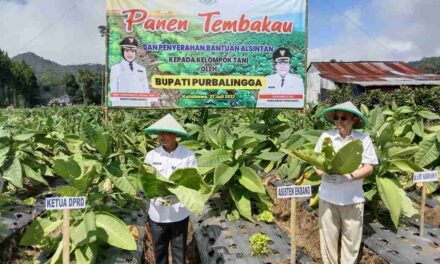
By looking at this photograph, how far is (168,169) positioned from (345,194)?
1.16 metres

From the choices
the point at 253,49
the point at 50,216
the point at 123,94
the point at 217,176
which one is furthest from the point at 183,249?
the point at 253,49

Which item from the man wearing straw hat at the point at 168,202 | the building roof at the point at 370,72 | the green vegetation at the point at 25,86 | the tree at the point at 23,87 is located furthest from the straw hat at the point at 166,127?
the tree at the point at 23,87

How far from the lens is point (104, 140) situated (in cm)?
301

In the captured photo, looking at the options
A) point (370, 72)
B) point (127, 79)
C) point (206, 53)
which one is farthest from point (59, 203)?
point (370, 72)

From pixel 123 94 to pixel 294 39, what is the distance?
2.34m

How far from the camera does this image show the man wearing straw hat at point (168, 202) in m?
2.90

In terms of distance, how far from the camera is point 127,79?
566 cm

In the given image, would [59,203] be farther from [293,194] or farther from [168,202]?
→ [293,194]

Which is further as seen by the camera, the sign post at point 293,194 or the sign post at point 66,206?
the sign post at point 293,194

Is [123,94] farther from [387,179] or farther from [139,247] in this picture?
[387,179]

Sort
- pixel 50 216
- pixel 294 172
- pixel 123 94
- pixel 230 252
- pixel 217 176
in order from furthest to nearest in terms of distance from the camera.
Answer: pixel 123 94
pixel 294 172
pixel 217 176
pixel 230 252
pixel 50 216

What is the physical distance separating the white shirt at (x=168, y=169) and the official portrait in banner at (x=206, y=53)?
2.85 m

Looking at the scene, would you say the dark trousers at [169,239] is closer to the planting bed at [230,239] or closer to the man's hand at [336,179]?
the planting bed at [230,239]

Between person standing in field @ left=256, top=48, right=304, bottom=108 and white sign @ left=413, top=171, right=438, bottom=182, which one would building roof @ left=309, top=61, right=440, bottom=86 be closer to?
person standing in field @ left=256, top=48, right=304, bottom=108
